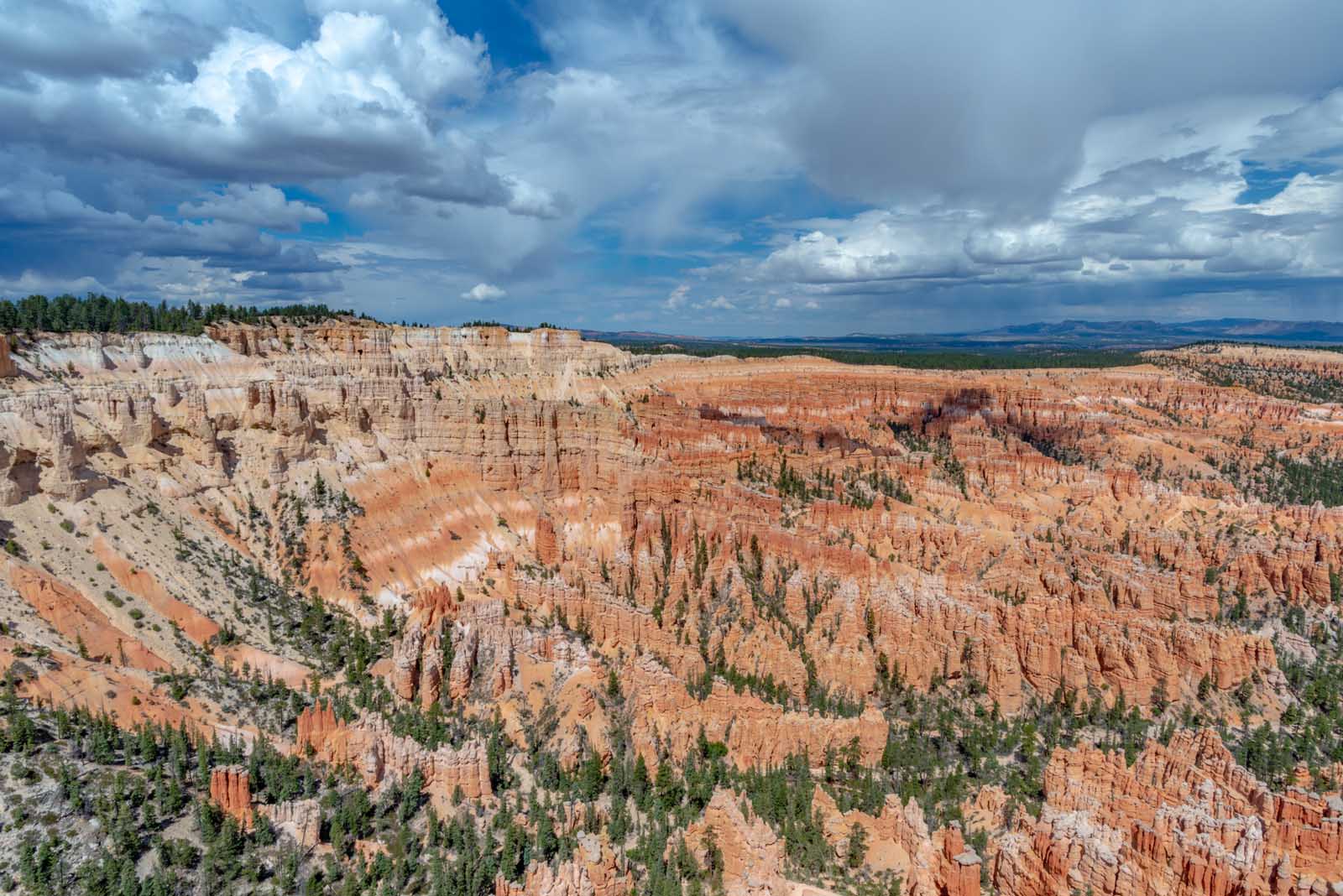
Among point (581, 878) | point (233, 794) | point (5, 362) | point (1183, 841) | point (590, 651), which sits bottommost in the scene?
point (581, 878)

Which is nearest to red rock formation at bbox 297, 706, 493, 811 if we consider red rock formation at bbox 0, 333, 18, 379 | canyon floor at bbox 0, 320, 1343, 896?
canyon floor at bbox 0, 320, 1343, 896

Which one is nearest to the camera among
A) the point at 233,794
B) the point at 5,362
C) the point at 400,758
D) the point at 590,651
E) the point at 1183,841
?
the point at 1183,841

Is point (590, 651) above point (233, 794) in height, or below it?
below

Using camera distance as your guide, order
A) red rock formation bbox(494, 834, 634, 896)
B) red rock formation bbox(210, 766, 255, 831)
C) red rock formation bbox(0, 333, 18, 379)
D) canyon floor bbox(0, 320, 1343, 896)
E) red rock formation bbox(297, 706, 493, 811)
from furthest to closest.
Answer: red rock formation bbox(0, 333, 18, 379)
red rock formation bbox(297, 706, 493, 811)
red rock formation bbox(210, 766, 255, 831)
canyon floor bbox(0, 320, 1343, 896)
red rock formation bbox(494, 834, 634, 896)

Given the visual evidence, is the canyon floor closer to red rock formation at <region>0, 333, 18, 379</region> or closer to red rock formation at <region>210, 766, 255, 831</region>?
red rock formation at <region>210, 766, 255, 831</region>

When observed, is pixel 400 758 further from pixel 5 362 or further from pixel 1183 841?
pixel 5 362

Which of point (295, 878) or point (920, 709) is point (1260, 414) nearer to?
point (920, 709)

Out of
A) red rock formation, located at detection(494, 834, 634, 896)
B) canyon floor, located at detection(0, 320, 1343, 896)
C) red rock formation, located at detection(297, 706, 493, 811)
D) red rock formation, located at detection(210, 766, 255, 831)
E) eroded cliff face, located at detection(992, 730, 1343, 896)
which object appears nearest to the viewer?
eroded cliff face, located at detection(992, 730, 1343, 896)

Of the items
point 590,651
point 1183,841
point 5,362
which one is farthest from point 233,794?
point 5,362

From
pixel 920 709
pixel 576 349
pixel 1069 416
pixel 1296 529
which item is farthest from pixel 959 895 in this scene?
pixel 1069 416

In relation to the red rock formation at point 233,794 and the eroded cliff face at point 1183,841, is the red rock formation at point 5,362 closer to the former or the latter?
the red rock formation at point 233,794
